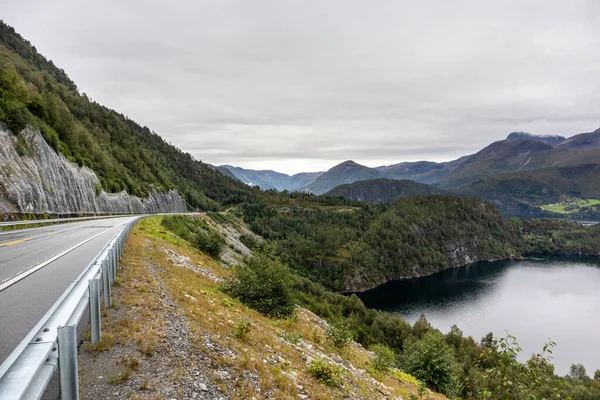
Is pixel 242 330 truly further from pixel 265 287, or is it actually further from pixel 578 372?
pixel 578 372

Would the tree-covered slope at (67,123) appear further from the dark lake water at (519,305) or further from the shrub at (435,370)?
the dark lake water at (519,305)

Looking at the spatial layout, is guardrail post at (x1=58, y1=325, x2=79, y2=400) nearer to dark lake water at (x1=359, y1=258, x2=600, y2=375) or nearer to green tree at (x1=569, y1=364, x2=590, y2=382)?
green tree at (x1=569, y1=364, x2=590, y2=382)

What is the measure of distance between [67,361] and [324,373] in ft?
27.8

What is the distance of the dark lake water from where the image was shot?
9269cm

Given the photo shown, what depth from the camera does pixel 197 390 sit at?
7.00 m

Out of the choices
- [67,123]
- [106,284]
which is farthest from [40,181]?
[67,123]

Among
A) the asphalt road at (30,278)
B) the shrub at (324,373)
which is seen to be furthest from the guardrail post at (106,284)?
the shrub at (324,373)

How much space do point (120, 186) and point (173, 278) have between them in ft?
208

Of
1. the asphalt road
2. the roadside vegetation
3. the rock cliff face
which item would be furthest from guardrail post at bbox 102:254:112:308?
the rock cliff face

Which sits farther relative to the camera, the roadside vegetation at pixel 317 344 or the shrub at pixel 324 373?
the shrub at pixel 324 373

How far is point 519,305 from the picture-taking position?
122m

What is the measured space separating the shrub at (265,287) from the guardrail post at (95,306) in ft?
34.4

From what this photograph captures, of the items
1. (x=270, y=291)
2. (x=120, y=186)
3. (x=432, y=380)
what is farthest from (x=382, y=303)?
(x=270, y=291)

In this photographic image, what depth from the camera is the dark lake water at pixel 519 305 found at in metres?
92.7
